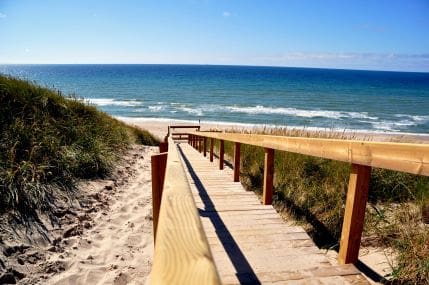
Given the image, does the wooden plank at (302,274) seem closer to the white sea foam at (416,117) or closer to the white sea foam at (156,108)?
the white sea foam at (416,117)

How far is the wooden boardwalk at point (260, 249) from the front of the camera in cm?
213

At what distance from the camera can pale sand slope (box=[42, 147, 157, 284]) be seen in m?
3.67

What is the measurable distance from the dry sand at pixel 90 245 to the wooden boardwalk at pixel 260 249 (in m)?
1.18

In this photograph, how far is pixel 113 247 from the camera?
4305mm

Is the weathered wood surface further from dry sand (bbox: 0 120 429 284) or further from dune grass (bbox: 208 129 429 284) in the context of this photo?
dry sand (bbox: 0 120 429 284)

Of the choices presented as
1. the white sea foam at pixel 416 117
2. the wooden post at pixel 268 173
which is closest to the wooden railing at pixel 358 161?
the wooden post at pixel 268 173

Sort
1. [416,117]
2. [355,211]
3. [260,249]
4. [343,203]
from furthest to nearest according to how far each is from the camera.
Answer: [416,117]
[343,203]
[260,249]
[355,211]

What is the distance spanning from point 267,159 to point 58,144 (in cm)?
419

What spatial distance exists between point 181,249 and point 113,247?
12.8ft

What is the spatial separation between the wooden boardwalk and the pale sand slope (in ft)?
3.67

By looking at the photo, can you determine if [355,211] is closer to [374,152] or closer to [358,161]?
[358,161]

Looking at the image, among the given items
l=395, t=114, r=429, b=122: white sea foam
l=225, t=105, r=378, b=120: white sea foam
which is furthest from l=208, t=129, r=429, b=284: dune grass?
l=395, t=114, r=429, b=122: white sea foam

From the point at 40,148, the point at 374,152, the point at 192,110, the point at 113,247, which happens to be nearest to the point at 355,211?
the point at 374,152

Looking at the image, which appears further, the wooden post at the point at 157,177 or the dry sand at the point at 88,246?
the dry sand at the point at 88,246
